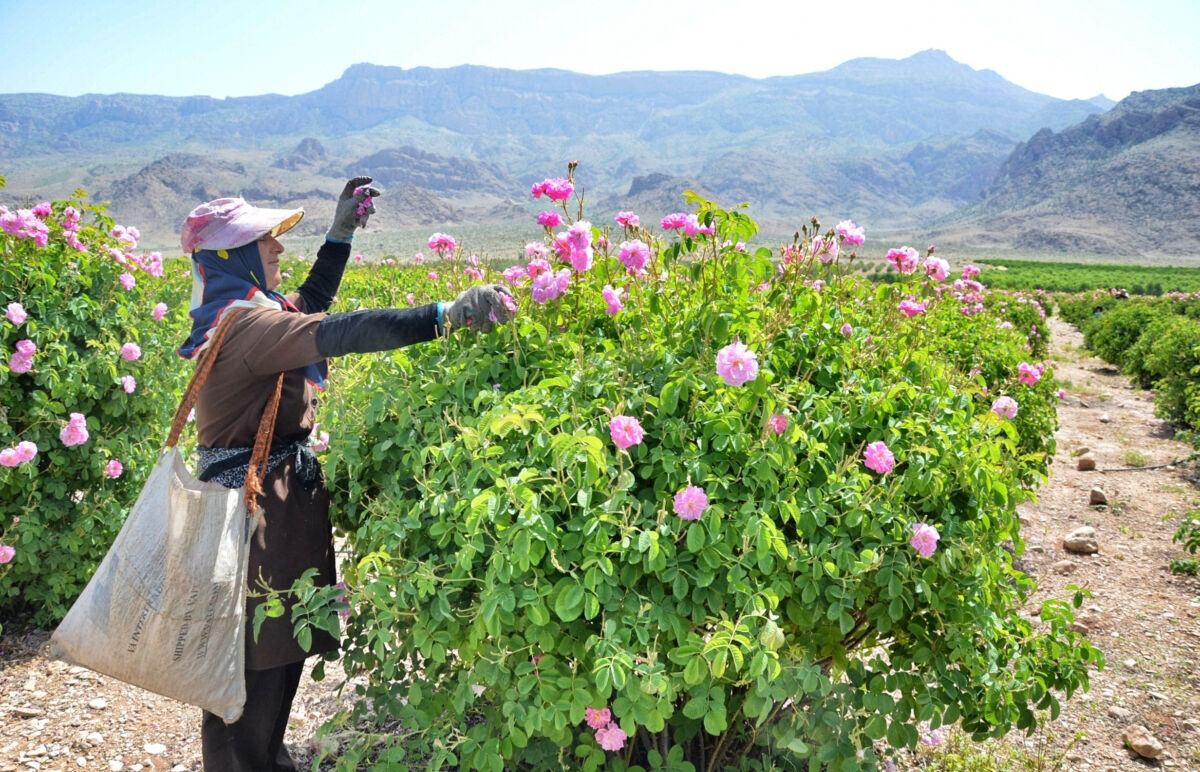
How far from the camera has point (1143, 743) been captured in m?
3.26

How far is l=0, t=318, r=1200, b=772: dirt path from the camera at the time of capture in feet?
10.5

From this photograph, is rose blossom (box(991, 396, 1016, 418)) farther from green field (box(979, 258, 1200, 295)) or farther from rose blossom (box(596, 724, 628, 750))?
green field (box(979, 258, 1200, 295))

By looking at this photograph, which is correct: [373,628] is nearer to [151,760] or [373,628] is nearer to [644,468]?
[644,468]

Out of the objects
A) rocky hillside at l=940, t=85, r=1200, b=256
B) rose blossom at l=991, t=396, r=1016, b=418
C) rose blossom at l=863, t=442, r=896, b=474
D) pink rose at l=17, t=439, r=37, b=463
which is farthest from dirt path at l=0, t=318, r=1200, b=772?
rocky hillside at l=940, t=85, r=1200, b=256

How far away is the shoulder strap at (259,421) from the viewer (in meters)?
2.30

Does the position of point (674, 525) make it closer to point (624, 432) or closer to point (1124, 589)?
point (624, 432)

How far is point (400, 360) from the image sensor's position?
241cm

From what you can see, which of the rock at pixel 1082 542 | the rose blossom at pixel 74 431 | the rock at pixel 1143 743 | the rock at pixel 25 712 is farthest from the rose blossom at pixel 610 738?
the rock at pixel 1082 542

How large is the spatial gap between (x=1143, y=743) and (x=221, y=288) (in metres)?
3.93

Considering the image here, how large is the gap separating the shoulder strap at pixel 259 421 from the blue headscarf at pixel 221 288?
0.17ft

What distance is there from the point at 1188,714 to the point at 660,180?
14352 cm

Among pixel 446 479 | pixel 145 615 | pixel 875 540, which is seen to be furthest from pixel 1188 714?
pixel 145 615

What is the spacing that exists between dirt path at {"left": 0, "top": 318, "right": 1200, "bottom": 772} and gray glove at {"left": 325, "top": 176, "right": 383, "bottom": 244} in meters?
2.13

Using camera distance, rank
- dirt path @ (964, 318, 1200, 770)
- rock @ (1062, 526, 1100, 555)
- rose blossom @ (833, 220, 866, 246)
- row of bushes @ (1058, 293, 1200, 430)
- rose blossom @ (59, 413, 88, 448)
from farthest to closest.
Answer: row of bushes @ (1058, 293, 1200, 430), rock @ (1062, 526, 1100, 555), rose blossom @ (59, 413, 88, 448), dirt path @ (964, 318, 1200, 770), rose blossom @ (833, 220, 866, 246)
